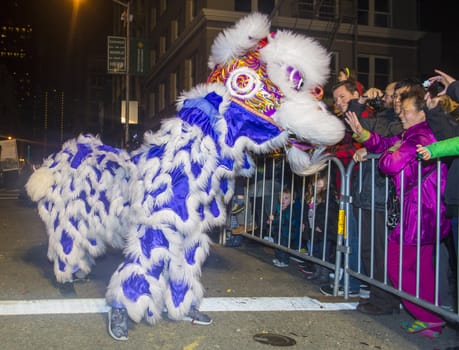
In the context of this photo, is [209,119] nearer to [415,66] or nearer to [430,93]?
[430,93]

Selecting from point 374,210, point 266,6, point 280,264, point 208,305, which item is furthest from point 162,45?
point 208,305

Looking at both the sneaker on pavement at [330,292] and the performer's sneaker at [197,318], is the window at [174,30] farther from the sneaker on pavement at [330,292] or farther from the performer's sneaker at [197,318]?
the performer's sneaker at [197,318]

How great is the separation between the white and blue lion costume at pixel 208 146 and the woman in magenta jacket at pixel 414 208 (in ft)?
2.04

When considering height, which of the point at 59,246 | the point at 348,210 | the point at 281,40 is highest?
the point at 281,40

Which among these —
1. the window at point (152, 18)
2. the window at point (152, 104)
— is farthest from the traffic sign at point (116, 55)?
the window at point (152, 18)

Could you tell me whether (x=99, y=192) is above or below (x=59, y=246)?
above

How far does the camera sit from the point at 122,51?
20.5 metres

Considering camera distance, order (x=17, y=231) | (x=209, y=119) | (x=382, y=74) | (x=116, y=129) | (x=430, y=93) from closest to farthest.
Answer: (x=209, y=119) → (x=430, y=93) → (x=17, y=231) → (x=382, y=74) → (x=116, y=129)

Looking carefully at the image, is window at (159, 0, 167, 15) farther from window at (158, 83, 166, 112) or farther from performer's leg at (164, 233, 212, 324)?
performer's leg at (164, 233, 212, 324)

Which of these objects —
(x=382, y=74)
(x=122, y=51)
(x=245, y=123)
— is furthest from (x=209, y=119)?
(x=382, y=74)

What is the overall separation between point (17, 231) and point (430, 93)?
6.73m

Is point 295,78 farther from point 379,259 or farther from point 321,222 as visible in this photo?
point 321,222

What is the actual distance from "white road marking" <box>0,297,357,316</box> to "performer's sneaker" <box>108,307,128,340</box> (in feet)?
1.80

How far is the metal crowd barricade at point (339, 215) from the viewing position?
389 centimetres
